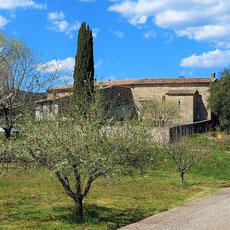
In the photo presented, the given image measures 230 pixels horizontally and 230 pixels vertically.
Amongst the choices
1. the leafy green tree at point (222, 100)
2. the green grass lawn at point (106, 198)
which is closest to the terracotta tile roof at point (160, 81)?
the leafy green tree at point (222, 100)

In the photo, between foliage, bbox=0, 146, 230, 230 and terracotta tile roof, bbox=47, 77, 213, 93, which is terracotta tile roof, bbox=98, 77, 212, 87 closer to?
terracotta tile roof, bbox=47, 77, 213, 93

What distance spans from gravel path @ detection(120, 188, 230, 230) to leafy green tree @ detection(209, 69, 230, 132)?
30906 mm

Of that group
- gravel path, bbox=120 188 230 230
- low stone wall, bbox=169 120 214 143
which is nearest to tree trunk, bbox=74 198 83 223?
gravel path, bbox=120 188 230 230

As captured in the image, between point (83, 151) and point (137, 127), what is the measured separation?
2.22 meters

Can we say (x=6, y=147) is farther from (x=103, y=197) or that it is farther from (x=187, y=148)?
(x=187, y=148)

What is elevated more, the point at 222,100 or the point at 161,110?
the point at 222,100

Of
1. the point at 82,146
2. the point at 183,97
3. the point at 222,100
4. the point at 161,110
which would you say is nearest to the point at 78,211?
the point at 82,146

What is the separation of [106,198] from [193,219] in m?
5.62

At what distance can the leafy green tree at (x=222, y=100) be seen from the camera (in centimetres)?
4216

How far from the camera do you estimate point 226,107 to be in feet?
139

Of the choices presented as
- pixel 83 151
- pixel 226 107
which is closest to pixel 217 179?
pixel 83 151

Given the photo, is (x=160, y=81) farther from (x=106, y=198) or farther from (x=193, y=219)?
(x=193, y=219)

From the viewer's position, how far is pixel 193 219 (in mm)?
10703

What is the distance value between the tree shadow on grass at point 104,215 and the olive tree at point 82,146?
527 mm
